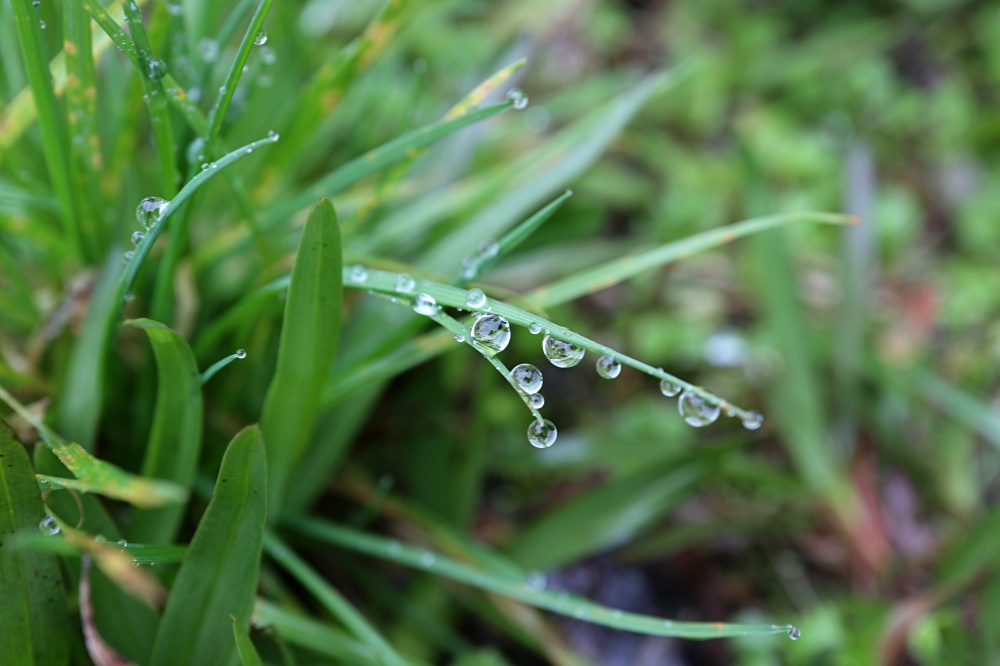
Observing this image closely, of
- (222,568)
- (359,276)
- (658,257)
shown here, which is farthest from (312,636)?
(658,257)

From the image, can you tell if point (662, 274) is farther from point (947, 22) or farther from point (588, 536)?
point (947, 22)

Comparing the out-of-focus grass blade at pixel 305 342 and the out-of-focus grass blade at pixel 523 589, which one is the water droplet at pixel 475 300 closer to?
the out-of-focus grass blade at pixel 305 342

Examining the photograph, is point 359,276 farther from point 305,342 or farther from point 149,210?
point 149,210

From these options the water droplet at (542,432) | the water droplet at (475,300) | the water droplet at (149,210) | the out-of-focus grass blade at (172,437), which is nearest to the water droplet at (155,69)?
the water droplet at (149,210)

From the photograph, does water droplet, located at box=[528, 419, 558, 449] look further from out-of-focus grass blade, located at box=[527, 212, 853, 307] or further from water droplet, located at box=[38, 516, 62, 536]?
water droplet, located at box=[38, 516, 62, 536]

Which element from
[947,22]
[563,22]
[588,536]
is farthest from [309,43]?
[947,22]

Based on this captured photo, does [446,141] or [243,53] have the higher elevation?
[243,53]
